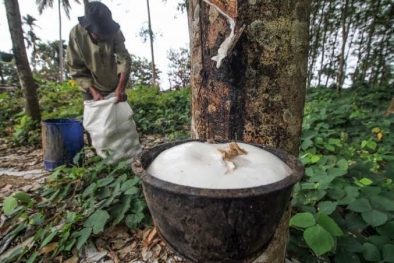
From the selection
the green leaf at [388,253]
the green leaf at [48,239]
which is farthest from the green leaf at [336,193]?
the green leaf at [48,239]

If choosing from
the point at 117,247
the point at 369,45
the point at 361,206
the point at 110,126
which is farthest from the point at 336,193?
the point at 369,45

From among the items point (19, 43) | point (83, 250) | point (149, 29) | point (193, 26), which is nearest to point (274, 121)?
point (193, 26)

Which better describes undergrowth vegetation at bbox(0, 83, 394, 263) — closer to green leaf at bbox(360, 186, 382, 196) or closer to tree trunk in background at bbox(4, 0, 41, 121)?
green leaf at bbox(360, 186, 382, 196)

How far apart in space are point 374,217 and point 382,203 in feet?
0.53

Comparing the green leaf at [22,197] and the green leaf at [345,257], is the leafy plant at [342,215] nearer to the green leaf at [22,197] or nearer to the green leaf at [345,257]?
the green leaf at [345,257]

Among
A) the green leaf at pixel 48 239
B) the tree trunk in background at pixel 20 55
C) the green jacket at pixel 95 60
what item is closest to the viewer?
the green leaf at pixel 48 239

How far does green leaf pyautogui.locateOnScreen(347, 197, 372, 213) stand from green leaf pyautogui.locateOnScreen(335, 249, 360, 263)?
0.25 m

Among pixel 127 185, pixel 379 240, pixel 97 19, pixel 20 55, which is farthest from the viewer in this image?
pixel 20 55

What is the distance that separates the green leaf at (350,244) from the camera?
126 centimetres

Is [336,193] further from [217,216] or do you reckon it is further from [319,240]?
[217,216]

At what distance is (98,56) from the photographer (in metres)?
2.69

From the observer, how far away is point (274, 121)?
1.01 meters

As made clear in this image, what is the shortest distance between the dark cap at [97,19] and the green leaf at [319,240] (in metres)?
2.43

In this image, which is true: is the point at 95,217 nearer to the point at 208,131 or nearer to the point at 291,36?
the point at 208,131
